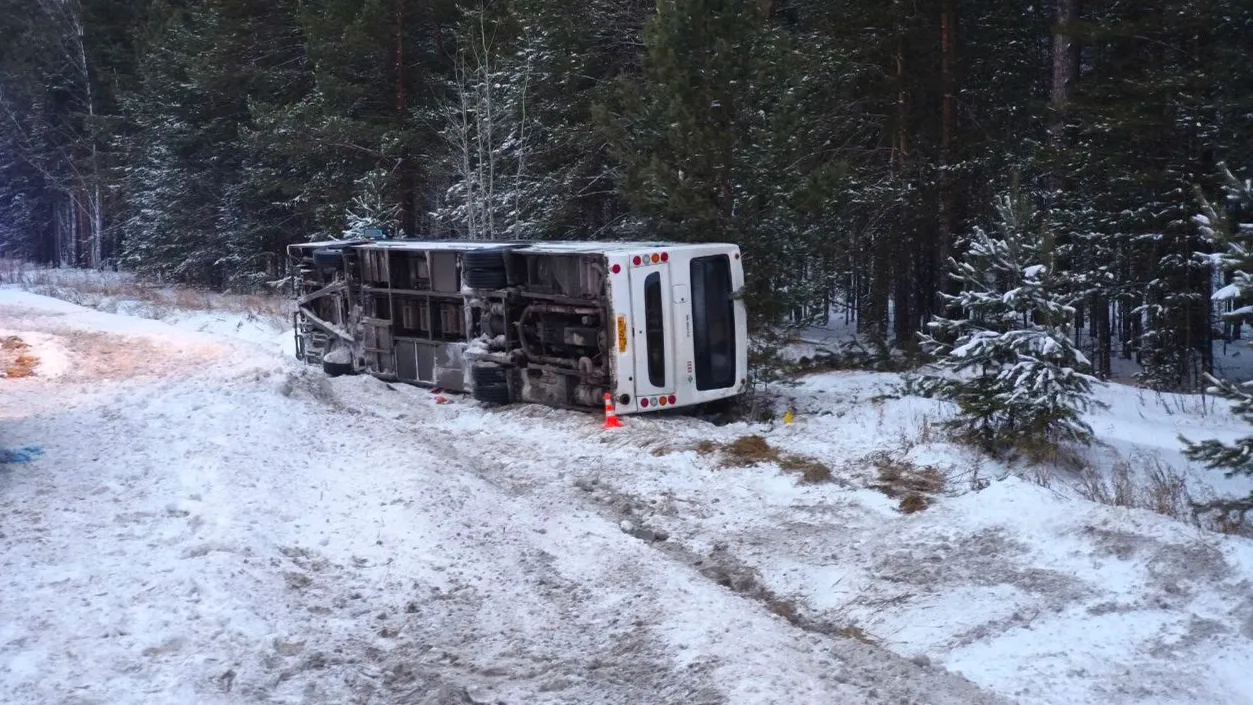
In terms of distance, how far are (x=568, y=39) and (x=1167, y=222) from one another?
12.1m

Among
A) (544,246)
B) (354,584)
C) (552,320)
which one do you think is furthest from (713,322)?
(354,584)

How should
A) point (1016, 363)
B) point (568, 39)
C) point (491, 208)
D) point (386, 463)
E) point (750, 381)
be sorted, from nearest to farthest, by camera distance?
point (386, 463) < point (1016, 363) < point (750, 381) < point (568, 39) < point (491, 208)

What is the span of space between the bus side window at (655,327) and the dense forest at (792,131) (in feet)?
8.25

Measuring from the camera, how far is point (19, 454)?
936cm

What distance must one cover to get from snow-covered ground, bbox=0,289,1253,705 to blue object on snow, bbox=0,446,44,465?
0.62 ft

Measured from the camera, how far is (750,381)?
14.7m

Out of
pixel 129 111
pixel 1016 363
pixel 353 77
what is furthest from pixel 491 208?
pixel 129 111

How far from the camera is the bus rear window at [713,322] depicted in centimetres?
1261

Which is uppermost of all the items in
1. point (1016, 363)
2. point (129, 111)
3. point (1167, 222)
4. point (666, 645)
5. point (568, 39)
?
A: point (129, 111)

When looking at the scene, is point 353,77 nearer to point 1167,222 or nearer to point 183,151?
point 183,151

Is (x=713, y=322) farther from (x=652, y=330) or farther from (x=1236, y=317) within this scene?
(x=1236, y=317)

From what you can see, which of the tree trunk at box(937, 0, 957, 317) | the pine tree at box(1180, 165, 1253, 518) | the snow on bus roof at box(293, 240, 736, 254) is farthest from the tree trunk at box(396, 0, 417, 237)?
the pine tree at box(1180, 165, 1253, 518)

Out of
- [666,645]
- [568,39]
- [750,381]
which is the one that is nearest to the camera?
[666,645]

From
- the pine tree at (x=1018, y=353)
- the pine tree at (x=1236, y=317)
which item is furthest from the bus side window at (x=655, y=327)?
the pine tree at (x=1236, y=317)
